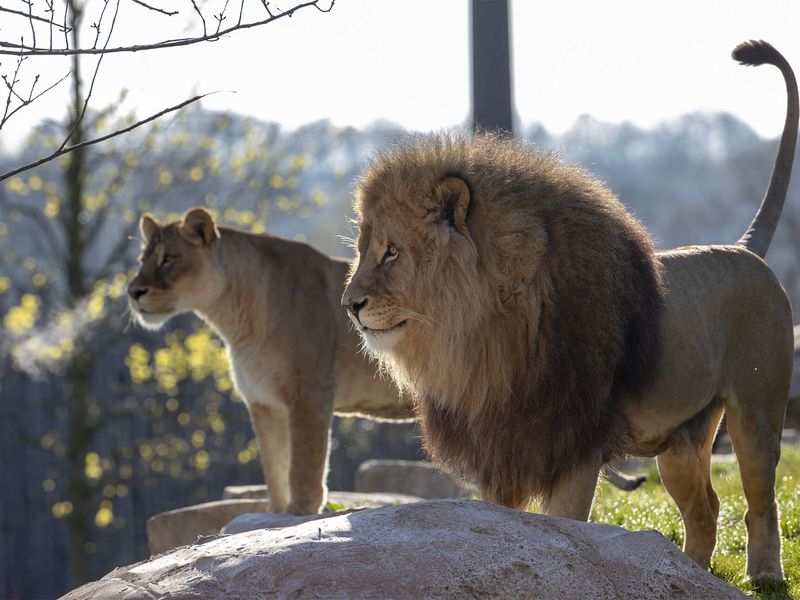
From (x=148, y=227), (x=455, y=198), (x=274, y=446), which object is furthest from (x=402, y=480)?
(x=455, y=198)

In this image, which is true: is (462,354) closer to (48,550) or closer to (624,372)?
(624,372)

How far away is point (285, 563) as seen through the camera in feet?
10.0

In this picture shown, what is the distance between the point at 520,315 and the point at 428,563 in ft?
4.21

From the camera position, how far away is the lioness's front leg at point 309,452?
6.44 m

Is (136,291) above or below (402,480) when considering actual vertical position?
above

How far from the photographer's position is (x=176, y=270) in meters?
6.91

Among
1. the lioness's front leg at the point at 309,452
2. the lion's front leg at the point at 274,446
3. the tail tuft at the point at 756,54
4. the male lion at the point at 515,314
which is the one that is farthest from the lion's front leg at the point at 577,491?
the lion's front leg at the point at 274,446

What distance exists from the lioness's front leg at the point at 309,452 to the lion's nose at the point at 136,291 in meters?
1.17

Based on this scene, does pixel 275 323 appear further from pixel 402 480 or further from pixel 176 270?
pixel 402 480

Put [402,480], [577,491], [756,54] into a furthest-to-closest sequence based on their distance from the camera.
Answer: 1. [402,480]
2. [756,54]
3. [577,491]

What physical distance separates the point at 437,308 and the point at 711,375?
123 cm

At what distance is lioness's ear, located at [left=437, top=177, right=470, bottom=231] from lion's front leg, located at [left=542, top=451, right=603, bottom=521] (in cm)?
95

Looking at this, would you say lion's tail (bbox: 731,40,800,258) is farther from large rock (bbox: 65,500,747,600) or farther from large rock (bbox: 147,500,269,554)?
large rock (bbox: 147,500,269,554)

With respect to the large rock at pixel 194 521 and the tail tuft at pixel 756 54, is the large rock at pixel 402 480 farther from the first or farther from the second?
the tail tuft at pixel 756 54
